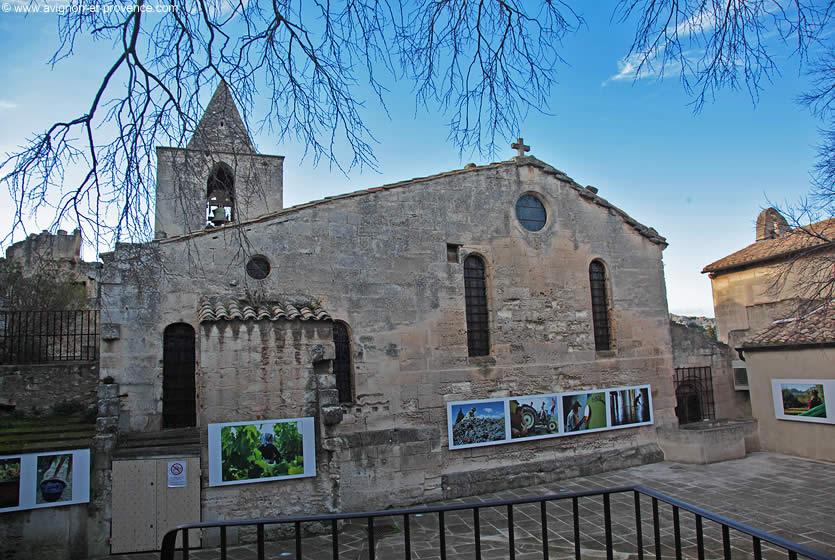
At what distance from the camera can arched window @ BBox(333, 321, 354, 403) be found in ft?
33.7

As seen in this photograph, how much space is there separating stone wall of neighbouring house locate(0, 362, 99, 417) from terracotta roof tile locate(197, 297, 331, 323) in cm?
315

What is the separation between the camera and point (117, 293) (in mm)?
8891

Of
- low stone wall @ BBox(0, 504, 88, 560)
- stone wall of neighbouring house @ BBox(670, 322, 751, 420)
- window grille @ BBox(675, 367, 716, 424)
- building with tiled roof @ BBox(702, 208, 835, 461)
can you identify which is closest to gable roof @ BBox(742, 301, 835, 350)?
building with tiled roof @ BBox(702, 208, 835, 461)

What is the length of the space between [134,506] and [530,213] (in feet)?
31.3

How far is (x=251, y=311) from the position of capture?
28.9 ft

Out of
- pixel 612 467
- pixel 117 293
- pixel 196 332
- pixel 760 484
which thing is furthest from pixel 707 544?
pixel 117 293

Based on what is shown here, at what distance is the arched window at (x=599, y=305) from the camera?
43.0 feet

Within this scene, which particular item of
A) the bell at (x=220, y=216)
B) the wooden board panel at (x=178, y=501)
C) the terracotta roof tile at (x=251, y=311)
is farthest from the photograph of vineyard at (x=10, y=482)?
the bell at (x=220, y=216)

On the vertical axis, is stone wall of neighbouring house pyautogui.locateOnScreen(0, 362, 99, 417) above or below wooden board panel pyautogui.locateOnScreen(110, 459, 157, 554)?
above

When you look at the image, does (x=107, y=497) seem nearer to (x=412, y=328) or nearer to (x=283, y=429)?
(x=283, y=429)

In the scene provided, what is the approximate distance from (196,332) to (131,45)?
6832mm

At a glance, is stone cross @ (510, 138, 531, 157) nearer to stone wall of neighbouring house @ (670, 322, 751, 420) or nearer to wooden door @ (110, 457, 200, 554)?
stone wall of neighbouring house @ (670, 322, 751, 420)

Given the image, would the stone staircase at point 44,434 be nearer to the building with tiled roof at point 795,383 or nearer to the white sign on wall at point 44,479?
the white sign on wall at point 44,479

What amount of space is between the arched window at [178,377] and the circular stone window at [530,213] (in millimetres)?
7369
